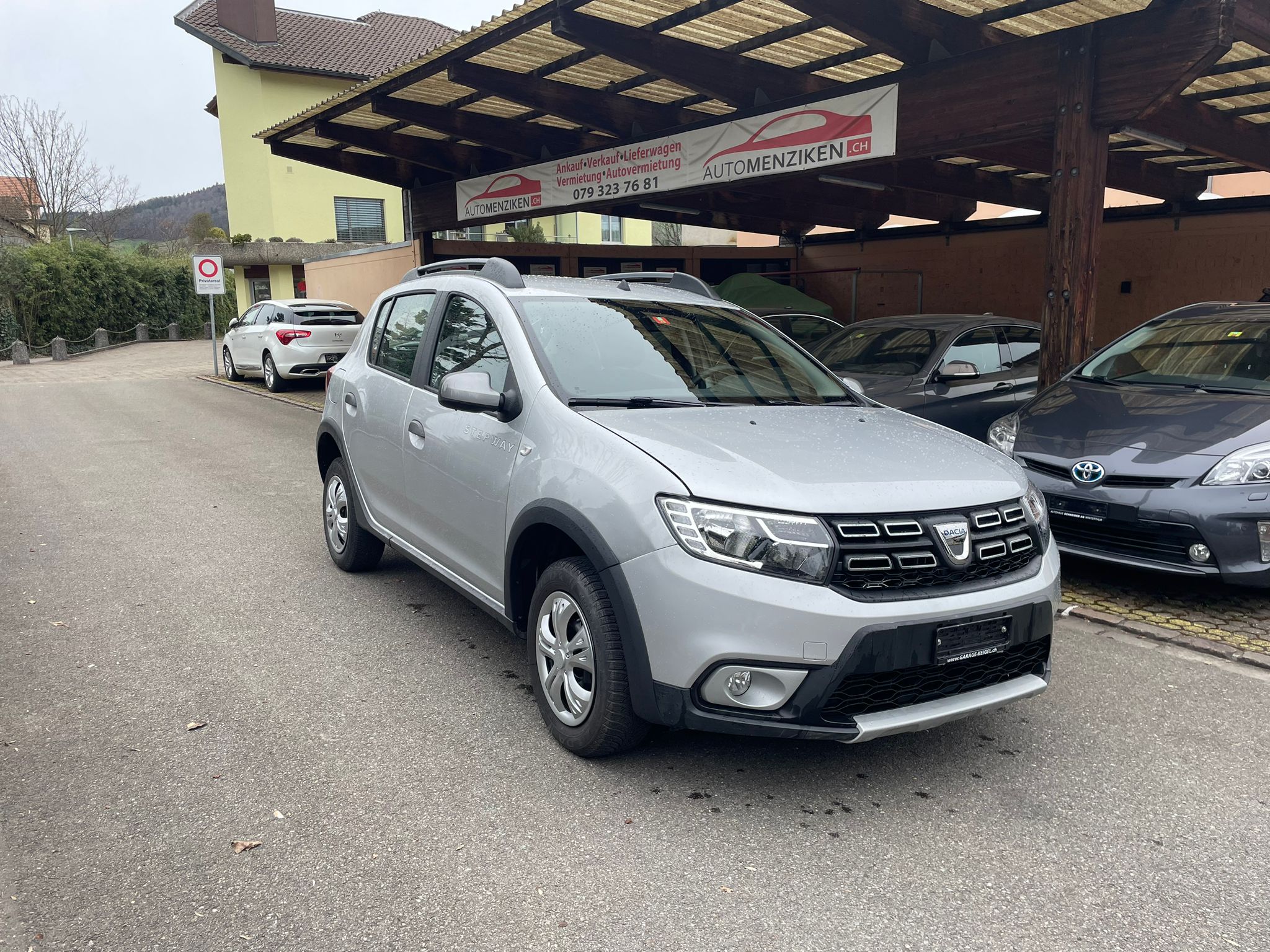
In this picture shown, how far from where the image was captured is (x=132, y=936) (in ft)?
8.30

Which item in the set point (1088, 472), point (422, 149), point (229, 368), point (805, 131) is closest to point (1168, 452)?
point (1088, 472)

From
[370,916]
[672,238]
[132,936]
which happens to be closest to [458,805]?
[370,916]

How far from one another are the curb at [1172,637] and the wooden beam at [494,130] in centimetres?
929

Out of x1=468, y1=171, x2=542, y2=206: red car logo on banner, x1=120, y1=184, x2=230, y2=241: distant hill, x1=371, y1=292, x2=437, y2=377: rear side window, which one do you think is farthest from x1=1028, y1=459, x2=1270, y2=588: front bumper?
x1=120, y1=184, x2=230, y2=241: distant hill

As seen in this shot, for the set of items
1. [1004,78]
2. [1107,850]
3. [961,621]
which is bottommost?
[1107,850]

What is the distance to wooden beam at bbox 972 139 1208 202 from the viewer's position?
1120 cm

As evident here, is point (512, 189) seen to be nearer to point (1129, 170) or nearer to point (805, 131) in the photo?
point (805, 131)

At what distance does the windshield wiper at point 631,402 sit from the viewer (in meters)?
3.71

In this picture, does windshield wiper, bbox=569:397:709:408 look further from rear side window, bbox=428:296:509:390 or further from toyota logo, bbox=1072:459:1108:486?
toyota logo, bbox=1072:459:1108:486

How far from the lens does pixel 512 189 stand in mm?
14031

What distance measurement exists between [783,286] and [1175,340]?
1294cm

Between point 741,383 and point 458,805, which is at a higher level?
point 741,383

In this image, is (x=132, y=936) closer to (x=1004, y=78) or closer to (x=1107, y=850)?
(x=1107, y=850)

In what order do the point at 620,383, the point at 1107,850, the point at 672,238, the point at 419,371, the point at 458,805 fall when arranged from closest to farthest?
the point at 1107,850
the point at 458,805
the point at 620,383
the point at 419,371
the point at 672,238
